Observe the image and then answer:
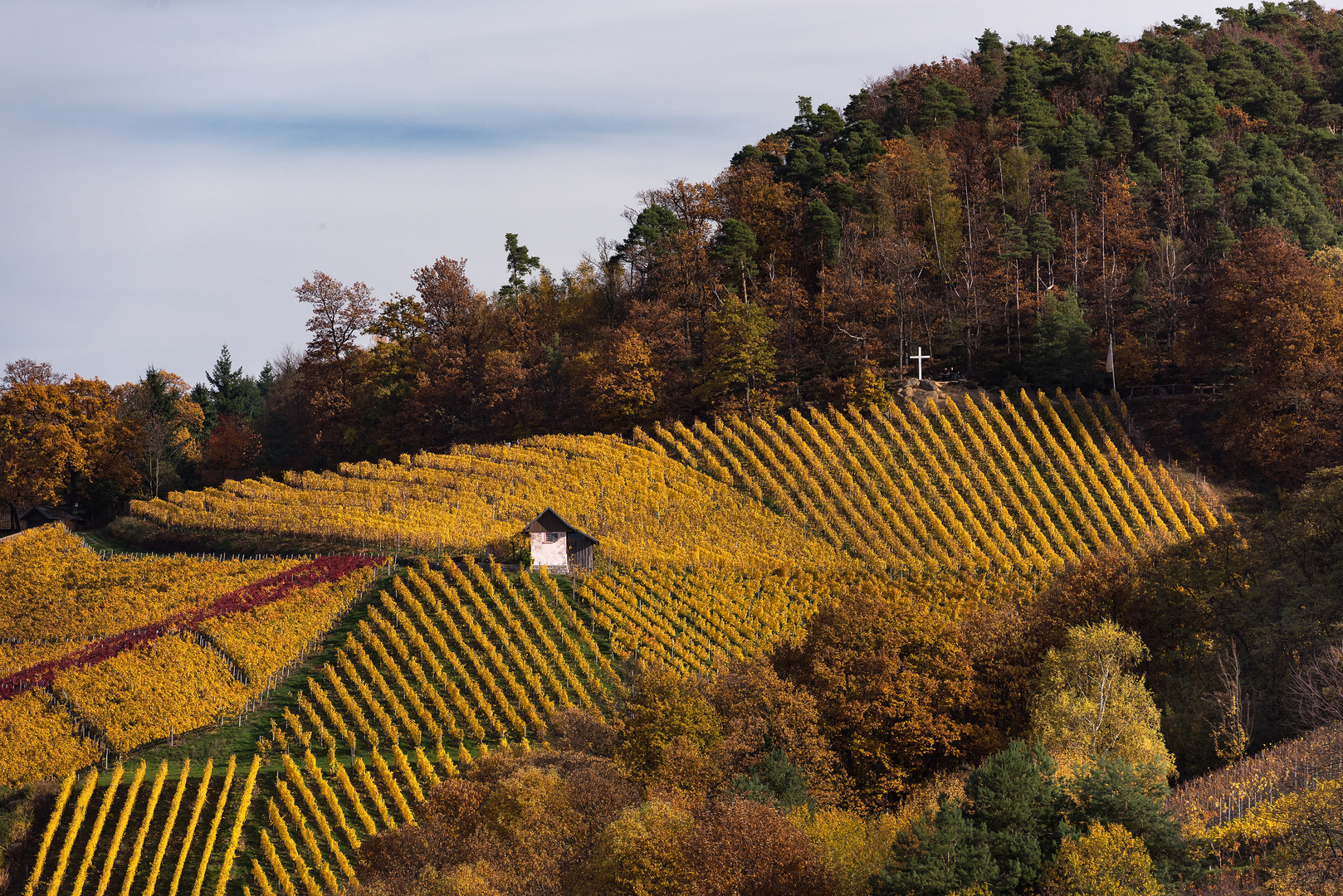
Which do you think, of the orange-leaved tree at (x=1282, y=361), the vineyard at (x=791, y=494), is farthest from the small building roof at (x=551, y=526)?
the orange-leaved tree at (x=1282, y=361)

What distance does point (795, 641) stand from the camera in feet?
129

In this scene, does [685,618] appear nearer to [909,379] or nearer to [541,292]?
[909,379]

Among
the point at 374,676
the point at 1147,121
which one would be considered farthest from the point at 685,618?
the point at 1147,121

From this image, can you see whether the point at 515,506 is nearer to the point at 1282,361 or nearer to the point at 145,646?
the point at 145,646

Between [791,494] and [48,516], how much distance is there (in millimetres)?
38266

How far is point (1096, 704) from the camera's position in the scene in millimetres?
32656

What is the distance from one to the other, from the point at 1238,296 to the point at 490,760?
37.4 m

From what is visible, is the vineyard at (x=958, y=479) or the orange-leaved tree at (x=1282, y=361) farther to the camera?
the orange-leaved tree at (x=1282, y=361)

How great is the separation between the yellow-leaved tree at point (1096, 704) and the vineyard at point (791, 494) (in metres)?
12.0

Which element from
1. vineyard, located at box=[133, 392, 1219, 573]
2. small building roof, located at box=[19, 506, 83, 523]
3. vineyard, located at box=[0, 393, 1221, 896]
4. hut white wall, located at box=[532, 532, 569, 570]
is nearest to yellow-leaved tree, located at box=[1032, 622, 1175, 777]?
vineyard, located at box=[0, 393, 1221, 896]

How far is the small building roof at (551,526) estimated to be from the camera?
44.6 m

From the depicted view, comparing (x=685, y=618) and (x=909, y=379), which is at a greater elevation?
(x=909, y=379)

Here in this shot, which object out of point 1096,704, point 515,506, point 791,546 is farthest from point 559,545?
point 1096,704

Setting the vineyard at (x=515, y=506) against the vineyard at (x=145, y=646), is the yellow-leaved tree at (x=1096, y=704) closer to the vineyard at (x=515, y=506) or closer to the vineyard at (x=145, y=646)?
the vineyard at (x=515, y=506)
